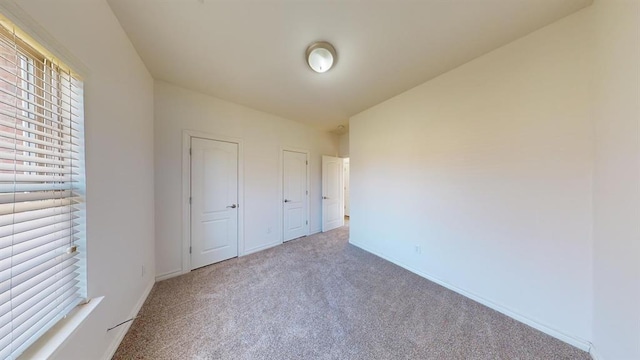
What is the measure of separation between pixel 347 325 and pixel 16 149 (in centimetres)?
228

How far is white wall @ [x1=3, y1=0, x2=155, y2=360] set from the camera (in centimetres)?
111

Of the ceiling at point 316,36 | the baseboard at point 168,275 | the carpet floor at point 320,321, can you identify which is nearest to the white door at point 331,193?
the carpet floor at point 320,321

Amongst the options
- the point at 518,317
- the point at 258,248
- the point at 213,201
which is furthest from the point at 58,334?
the point at 518,317

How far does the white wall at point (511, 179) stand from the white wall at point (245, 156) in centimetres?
214

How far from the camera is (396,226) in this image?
9.59 feet

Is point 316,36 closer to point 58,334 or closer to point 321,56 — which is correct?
point 321,56

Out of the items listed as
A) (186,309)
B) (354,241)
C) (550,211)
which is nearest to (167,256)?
(186,309)

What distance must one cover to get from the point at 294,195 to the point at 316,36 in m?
2.86

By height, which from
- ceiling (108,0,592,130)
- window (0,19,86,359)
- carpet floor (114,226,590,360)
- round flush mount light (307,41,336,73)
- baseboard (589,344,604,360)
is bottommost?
carpet floor (114,226,590,360)

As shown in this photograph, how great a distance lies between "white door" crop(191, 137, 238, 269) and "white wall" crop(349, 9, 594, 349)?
267 cm

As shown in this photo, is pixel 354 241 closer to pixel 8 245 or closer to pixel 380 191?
pixel 380 191

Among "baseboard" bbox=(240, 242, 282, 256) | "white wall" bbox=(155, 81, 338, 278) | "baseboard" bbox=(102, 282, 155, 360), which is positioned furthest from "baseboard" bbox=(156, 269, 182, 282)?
"baseboard" bbox=(240, 242, 282, 256)

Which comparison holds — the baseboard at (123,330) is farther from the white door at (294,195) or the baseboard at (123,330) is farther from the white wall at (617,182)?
the white wall at (617,182)

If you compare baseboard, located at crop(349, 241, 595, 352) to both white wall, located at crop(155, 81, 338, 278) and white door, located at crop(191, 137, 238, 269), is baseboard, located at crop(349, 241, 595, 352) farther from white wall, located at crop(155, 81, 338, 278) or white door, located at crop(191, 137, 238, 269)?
white door, located at crop(191, 137, 238, 269)
